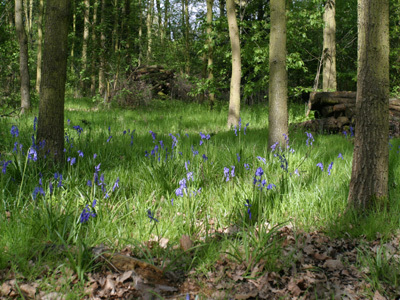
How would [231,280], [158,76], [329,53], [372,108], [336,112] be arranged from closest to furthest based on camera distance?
[231,280]
[372,108]
[336,112]
[329,53]
[158,76]

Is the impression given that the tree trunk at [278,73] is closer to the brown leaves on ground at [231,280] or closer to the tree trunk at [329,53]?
the brown leaves on ground at [231,280]

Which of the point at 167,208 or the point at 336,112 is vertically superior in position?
the point at 336,112

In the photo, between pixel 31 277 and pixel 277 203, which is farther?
pixel 277 203

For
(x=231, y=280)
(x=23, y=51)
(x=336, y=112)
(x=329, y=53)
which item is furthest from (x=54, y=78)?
(x=329, y=53)

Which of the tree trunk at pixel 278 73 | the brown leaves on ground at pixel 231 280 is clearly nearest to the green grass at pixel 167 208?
the brown leaves on ground at pixel 231 280

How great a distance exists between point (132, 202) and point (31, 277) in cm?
117

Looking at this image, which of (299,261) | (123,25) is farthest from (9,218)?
(123,25)

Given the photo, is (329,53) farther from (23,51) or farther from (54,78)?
(54,78)

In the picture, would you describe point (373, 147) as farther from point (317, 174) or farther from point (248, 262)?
point (248, 262)

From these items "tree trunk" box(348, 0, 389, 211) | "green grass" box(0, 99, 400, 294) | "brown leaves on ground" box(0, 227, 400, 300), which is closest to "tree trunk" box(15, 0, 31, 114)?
"green grass" box(0, 99, 400, 294)

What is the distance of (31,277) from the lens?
1.93 m

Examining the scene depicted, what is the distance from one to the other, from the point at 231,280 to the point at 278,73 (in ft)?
10.6

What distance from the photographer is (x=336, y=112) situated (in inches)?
316

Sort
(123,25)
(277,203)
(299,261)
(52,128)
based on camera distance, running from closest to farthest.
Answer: (299,261), (277,203), (52,128), (123,25)
